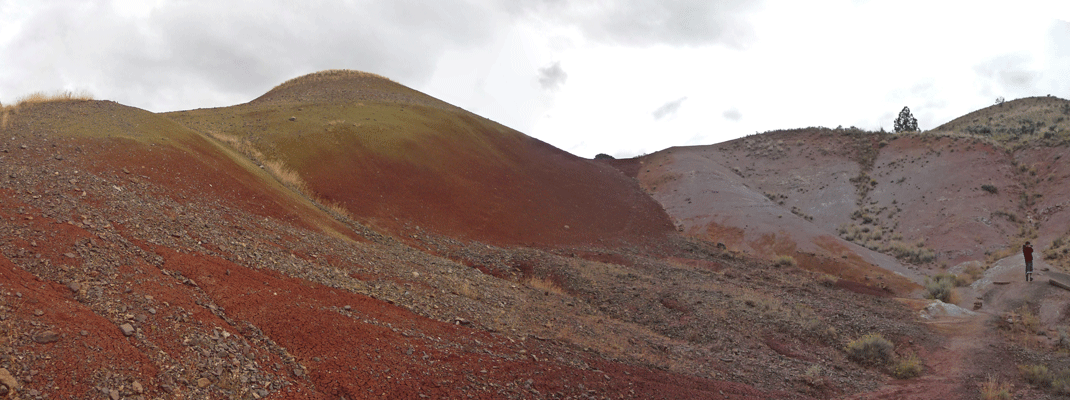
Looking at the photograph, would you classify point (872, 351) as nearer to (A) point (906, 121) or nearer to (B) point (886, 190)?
(B) point (886, 190)

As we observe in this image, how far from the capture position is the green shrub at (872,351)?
11633 millimetres

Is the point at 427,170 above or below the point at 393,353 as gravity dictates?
above

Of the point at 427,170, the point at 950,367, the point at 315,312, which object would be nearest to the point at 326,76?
the point at 427,170

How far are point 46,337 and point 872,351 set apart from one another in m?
13.6

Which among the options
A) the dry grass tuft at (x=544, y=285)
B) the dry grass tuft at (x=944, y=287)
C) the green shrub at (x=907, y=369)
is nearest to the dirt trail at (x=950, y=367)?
the green shrub at (x=907, y=369)

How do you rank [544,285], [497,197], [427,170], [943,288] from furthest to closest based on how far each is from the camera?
[497,197], [427,170], [943,288], [544,285]

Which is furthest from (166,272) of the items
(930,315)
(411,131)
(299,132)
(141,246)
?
(411,131)

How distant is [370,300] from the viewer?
899 cm

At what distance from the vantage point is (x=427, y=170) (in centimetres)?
2300

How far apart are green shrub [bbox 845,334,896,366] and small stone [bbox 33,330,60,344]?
13.3m

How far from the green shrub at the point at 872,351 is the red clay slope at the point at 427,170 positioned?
11.1m

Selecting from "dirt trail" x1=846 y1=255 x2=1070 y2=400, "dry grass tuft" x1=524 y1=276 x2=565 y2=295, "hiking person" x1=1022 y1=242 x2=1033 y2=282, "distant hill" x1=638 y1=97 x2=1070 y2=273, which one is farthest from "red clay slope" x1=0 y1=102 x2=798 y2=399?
"distant hill" x1=638 y1=97 x2=1070 y2=273

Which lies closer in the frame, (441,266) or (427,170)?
(441,266)

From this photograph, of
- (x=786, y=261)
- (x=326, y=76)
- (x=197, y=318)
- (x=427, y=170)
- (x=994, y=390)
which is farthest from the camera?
(x=326, y=76)
